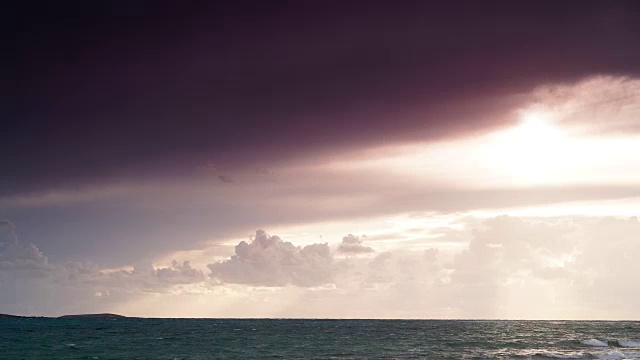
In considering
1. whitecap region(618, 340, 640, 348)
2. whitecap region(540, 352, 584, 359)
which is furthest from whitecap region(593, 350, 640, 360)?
whitecap region(618, 340, 640, 348)

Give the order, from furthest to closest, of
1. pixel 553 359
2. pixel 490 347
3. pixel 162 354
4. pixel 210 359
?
pixel 490 347 → pixel 162 354 → pixel 210 359 → pixel 553 359

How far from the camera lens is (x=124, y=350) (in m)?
106

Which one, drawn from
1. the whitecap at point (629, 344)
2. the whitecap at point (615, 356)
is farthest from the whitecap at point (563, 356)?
the whitecap at point (629, 344)

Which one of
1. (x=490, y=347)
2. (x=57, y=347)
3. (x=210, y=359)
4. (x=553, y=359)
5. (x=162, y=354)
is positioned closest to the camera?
(x=553, y=359)

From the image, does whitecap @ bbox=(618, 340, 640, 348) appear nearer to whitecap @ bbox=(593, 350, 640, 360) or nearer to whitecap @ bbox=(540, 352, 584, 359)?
whitecap @ bbox=(593, 350, 640, 360)

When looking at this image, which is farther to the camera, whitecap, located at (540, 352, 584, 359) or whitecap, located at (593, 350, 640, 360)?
whitecap, located at (540, 352, 584, 359)

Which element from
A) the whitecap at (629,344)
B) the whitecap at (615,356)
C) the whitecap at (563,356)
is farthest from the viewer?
the whitecap at (629,344)

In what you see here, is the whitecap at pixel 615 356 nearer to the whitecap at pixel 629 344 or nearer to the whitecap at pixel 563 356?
the whitecap at pixel 563 356

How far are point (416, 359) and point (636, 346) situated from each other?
155 ft

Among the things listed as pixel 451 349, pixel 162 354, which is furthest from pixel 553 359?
pixel 162 354

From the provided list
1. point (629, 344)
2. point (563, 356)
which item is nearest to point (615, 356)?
point (563, 356)

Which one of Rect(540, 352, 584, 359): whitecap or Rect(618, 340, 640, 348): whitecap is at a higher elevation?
Rect(618, 340, 640, 348): whitecap

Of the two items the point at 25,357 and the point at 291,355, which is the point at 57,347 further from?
the point at 291,355

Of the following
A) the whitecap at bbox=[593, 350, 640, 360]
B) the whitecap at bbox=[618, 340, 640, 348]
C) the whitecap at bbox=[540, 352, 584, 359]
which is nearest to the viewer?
the whitecap at bbox=[593, 350, 640, 360]
